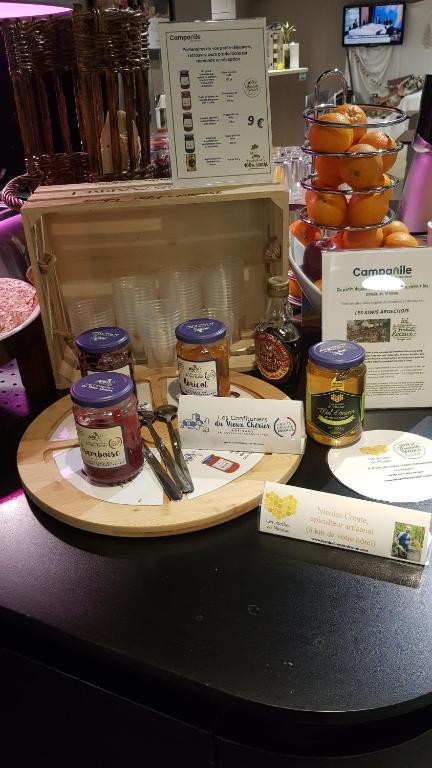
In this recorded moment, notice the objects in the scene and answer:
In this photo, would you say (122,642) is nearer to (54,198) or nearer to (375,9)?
(54,198)

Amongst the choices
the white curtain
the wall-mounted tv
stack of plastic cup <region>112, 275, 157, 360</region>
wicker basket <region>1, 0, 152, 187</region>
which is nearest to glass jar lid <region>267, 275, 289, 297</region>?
stack of plastic cup <region>112, 275, 157, 360</region>

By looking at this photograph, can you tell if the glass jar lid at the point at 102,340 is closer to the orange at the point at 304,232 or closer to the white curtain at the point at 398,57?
the orange at the point at 304,232

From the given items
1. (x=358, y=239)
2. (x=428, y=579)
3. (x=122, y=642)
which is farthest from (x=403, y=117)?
(x=122, y=642)

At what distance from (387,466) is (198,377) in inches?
12.3

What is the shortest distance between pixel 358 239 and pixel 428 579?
2.07 ft

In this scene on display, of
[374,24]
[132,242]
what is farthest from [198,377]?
[374,24]

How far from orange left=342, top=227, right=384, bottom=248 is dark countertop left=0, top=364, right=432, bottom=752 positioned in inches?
20.3

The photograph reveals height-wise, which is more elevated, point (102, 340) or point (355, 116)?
point (355, 116)

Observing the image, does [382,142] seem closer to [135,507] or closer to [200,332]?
[200,332]

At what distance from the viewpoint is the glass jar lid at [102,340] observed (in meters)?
0.95

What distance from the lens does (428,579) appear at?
0.70 metres

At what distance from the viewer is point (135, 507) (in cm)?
81

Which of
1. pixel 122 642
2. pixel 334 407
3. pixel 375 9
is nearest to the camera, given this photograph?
pixel 122 642

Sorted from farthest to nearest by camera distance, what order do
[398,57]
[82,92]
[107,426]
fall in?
[398,57], [82,92], [107,426]
